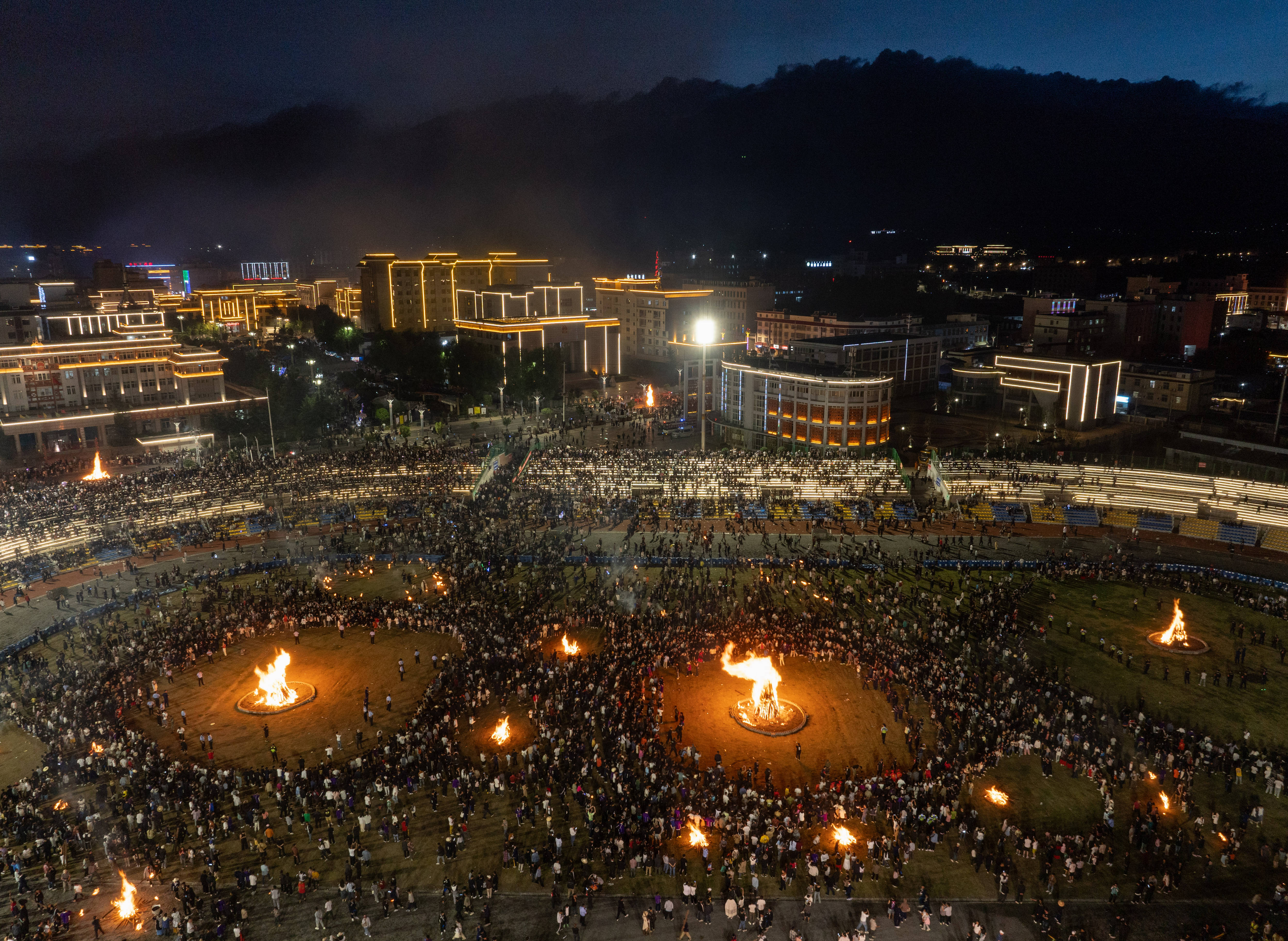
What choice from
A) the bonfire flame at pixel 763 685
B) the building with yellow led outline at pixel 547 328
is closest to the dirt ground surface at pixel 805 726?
the bonfire flame at pixel 763 685

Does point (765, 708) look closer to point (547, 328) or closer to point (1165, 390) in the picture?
point (1165, 390)

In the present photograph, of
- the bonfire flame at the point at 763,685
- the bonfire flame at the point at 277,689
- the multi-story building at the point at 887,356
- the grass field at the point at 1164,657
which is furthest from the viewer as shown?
the multi-story building at the point at 887,356

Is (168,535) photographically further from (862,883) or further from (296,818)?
(862,883)

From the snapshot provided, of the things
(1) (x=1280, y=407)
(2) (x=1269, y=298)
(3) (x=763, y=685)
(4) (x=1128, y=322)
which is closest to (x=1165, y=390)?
(1) (x=1280, y=407)

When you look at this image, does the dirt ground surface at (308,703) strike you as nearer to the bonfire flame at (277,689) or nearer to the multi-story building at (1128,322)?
the bonfire flame at (277,689)

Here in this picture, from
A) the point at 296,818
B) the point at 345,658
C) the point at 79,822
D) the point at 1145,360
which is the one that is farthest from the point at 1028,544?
the point at 1145,360
